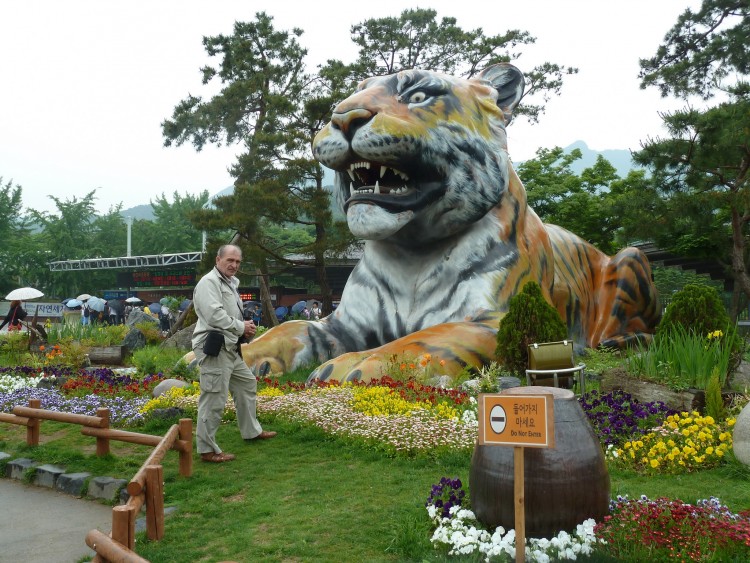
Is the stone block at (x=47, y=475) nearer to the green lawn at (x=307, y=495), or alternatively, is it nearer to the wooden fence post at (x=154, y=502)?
the green lawn at (x=307, y=495)

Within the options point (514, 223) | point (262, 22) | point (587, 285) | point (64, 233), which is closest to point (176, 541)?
point (514, 223)

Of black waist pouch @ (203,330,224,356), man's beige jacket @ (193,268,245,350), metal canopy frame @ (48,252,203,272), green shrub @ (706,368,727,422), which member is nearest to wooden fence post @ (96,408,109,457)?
man's beige jacket @ (193,268,245,350)

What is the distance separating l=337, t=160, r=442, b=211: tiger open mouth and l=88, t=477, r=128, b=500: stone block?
3620mm

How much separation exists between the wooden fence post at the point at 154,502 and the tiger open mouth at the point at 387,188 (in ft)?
13.4

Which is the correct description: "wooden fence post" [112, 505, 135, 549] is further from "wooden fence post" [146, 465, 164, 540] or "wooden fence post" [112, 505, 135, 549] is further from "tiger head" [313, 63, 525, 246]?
"tiger head" [313, 63, 525, 246]

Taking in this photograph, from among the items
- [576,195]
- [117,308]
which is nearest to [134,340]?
[576,195]

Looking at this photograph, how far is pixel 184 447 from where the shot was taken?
485 centimetres

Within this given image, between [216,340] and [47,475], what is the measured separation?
5.42 ft

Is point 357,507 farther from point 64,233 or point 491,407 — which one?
point 64,233

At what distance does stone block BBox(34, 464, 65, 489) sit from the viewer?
207 inches

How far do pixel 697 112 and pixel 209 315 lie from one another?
1124 centimetres

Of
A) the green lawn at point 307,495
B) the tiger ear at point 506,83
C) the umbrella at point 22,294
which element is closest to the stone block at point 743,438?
the green lawn at point 307,495

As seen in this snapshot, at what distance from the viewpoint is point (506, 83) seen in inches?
349

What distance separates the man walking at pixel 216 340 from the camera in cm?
514
